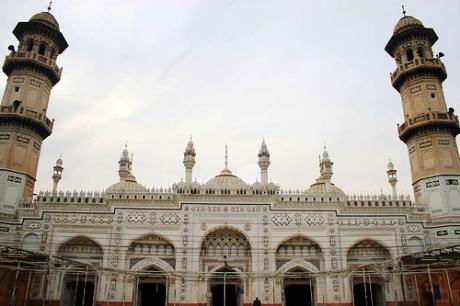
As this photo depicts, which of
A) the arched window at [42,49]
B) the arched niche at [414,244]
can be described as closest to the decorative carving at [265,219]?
the arched niche at [414,244]

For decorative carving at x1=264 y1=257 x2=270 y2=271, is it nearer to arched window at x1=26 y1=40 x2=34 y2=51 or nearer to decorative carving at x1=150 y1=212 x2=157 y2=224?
decorative carving at x1=150 y1=212 x2=157 y2=224

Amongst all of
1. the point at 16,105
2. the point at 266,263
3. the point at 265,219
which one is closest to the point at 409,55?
the point at 265,219

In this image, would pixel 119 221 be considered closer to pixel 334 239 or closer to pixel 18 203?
pixel 18 203

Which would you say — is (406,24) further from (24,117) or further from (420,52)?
(24,117)

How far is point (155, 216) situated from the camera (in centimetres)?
2311

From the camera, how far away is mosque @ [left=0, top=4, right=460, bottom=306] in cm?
2177

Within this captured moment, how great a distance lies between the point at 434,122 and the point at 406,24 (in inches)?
302

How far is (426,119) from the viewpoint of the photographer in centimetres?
2436

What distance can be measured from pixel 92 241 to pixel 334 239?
14.5 m

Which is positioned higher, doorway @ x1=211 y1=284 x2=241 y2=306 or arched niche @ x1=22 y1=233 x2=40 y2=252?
arched niche @ x1=22 y1=233 x2=40 y2=252

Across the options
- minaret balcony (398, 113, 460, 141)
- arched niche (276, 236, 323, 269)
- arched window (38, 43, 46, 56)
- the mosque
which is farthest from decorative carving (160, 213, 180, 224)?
minaret balcony (398, 113, 460, 141)

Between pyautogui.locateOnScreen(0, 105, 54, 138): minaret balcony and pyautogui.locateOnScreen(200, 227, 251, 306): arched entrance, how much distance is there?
1302 centimetres

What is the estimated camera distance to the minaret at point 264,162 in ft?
80.1

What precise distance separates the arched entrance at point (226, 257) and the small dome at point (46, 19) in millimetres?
18273
